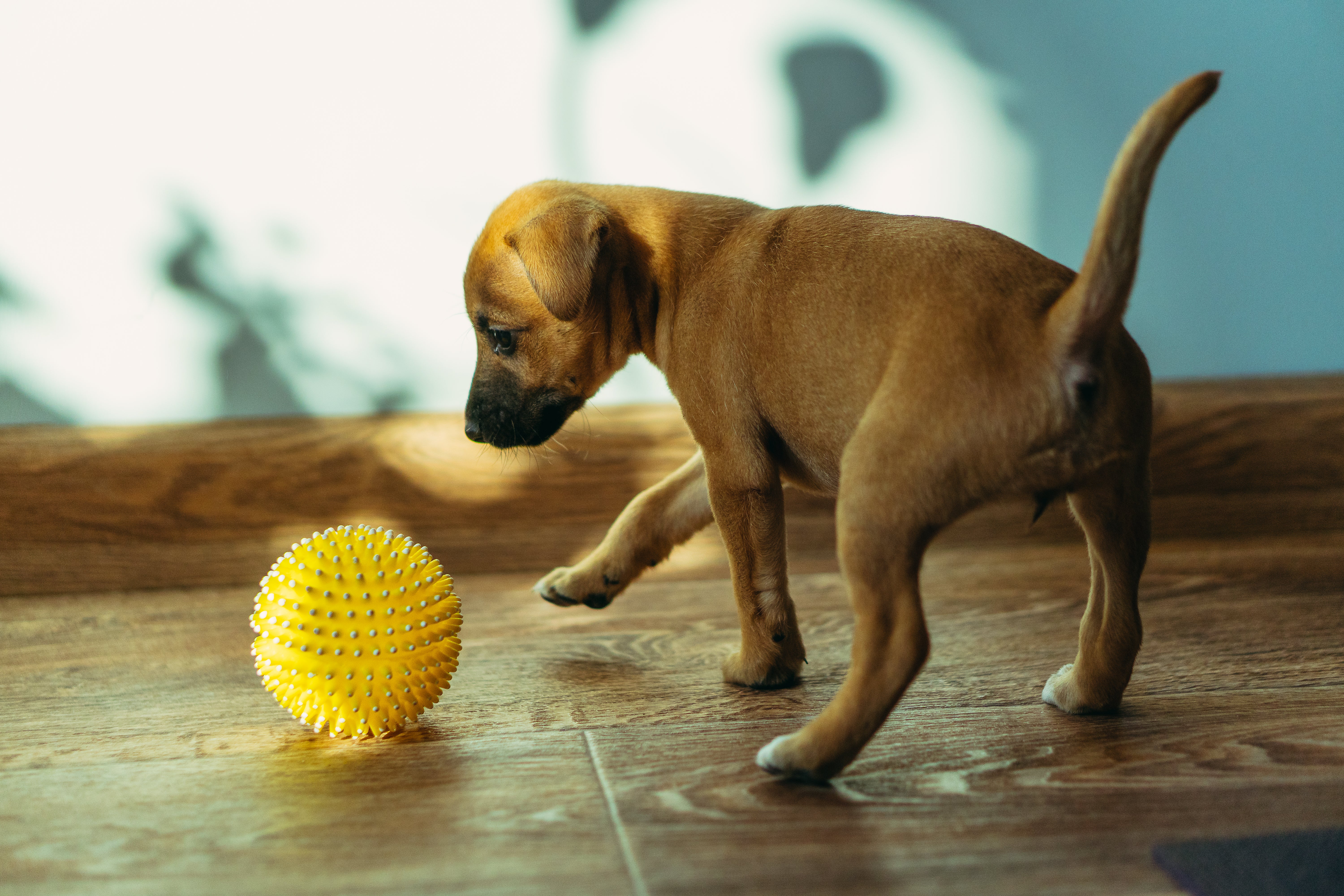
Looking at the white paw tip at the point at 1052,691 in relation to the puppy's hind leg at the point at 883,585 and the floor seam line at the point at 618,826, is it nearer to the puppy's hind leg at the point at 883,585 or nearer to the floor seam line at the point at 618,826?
the puppy's hind leg at the point at 883,585

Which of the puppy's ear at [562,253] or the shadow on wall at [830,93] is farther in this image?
the shadow on wall at [830,93]

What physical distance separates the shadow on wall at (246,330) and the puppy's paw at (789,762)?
2.23 meters

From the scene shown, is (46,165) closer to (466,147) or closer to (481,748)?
(466,147)

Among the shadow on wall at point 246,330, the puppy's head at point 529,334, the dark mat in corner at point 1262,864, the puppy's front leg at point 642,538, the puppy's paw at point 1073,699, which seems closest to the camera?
the dark mat in corner at point 1262,864

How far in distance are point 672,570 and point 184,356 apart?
1586mm

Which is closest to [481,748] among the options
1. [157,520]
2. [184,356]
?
[157,520]

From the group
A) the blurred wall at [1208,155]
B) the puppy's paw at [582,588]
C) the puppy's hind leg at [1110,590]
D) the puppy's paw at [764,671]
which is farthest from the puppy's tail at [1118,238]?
the blurred wall at [1208,155]

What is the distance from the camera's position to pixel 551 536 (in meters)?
3.45

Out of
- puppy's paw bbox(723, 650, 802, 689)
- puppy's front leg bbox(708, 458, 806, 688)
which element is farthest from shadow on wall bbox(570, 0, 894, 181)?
puppy's paw bbox(723, 650, 802, 689)

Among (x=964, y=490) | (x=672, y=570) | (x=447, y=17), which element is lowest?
(x=672, y=570)

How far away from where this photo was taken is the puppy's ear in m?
2.16

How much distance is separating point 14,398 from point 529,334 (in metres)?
1.86

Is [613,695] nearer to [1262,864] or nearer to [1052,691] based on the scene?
[1052,691]

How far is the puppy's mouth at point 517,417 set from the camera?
241cm
